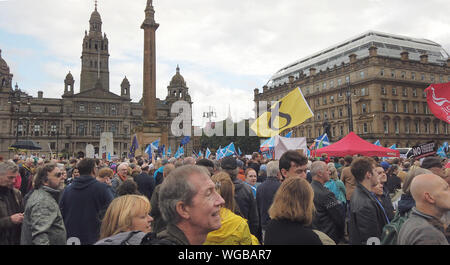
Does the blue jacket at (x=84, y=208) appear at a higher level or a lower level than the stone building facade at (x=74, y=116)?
lower

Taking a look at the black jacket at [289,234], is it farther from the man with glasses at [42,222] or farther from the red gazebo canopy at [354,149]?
the red gazebo canopy at [354,149]

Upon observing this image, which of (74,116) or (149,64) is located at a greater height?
(74,116)

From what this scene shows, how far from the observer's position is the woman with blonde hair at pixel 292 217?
9.71 ft

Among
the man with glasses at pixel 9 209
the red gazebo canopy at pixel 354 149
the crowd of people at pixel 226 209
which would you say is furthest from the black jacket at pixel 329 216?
the red gazebo canopy at pixel 354 149

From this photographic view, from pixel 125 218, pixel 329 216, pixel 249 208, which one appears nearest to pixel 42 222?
pixel 125 218

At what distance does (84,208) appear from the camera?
536 cm

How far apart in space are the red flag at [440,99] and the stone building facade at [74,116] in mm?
76724

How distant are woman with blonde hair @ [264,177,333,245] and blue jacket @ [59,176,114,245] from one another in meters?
3.14

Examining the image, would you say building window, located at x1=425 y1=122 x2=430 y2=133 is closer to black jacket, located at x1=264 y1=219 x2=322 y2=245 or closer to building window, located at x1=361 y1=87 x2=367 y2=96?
building window, located at x1=361 y1=87 x2=367 y2=96

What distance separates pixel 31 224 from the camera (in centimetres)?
409

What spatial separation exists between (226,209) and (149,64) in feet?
98.1

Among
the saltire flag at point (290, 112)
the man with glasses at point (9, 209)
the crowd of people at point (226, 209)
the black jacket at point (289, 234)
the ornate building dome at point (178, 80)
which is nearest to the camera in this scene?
the crowd of people at point (226, 209)

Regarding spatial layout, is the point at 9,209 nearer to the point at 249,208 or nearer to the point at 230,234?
the point at 230,234
